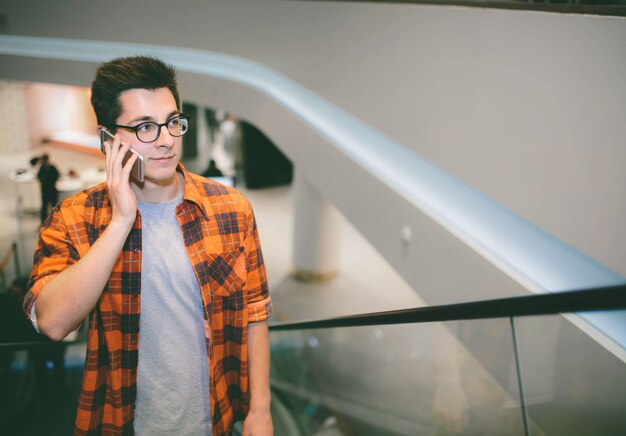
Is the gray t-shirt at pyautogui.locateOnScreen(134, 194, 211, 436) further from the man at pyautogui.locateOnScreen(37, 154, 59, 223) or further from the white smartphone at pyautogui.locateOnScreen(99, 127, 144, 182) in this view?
the man at pyautogui.locateOnScreen(37, 154, 59, 223)

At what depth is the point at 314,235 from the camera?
965 cm

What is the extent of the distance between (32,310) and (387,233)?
3831mm

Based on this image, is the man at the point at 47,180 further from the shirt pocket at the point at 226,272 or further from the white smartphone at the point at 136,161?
the shirt pocket at the point at 226,272

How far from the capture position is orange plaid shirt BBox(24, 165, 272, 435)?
146cm

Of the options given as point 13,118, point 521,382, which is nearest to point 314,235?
point 521,382

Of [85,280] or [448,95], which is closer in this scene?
[85,280]

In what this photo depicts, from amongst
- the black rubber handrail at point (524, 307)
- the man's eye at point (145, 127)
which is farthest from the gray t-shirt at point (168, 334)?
the black rubber handrail at point (524, 307)

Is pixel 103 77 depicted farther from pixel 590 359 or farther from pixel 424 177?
pixel 424 177

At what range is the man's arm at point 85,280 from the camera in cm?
129

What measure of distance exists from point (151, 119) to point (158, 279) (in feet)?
1.63

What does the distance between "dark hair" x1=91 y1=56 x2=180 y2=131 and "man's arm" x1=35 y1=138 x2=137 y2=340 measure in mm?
262

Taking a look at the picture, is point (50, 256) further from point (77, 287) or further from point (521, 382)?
point (521, 382)

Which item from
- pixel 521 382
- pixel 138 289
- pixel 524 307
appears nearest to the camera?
pixel 524 307

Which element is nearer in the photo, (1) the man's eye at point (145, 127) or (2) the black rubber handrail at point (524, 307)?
(2) the black rubber handrail at point (524, 307)
